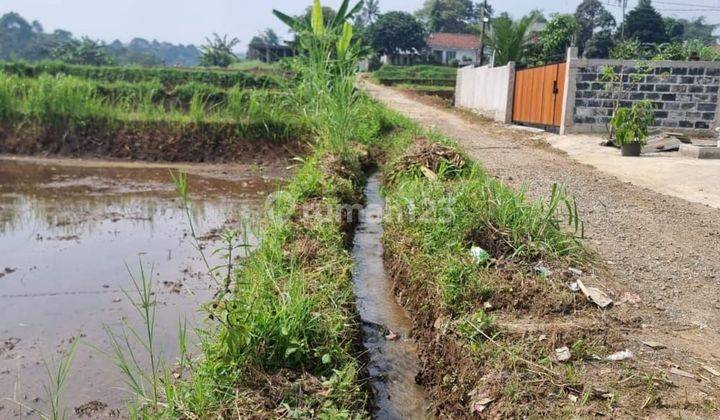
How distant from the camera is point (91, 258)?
5.12m

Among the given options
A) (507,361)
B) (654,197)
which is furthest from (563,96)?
(507,361)

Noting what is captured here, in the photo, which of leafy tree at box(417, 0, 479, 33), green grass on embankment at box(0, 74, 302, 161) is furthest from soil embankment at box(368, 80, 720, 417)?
leafy tree at box(417, 0, 479, 33)

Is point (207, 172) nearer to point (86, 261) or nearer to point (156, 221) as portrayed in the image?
point (156, 221)

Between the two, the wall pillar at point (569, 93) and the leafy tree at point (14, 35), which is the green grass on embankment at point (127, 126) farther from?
the leafy tree at point (14, 35)

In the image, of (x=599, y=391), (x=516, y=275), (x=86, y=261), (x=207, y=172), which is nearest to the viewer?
(x=599, y=391)

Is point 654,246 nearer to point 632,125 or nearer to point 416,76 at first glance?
point 632,125

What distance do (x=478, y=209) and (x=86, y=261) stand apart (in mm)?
3356

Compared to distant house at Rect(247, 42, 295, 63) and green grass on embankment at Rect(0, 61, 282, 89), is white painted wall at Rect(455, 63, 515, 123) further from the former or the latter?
distant house at Rect(247, 42, 295, 63)

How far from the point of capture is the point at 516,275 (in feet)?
11.9

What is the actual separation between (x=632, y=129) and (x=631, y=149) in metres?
0.33

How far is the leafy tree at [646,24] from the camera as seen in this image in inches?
1523

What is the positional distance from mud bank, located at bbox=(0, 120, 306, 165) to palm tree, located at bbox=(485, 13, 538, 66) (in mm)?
16071

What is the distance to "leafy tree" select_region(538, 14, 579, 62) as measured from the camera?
21.5 m

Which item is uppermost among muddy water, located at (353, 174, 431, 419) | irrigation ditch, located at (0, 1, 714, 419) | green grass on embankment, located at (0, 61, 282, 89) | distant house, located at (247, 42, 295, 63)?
distant house, located at (247, 42, 295, 63)
